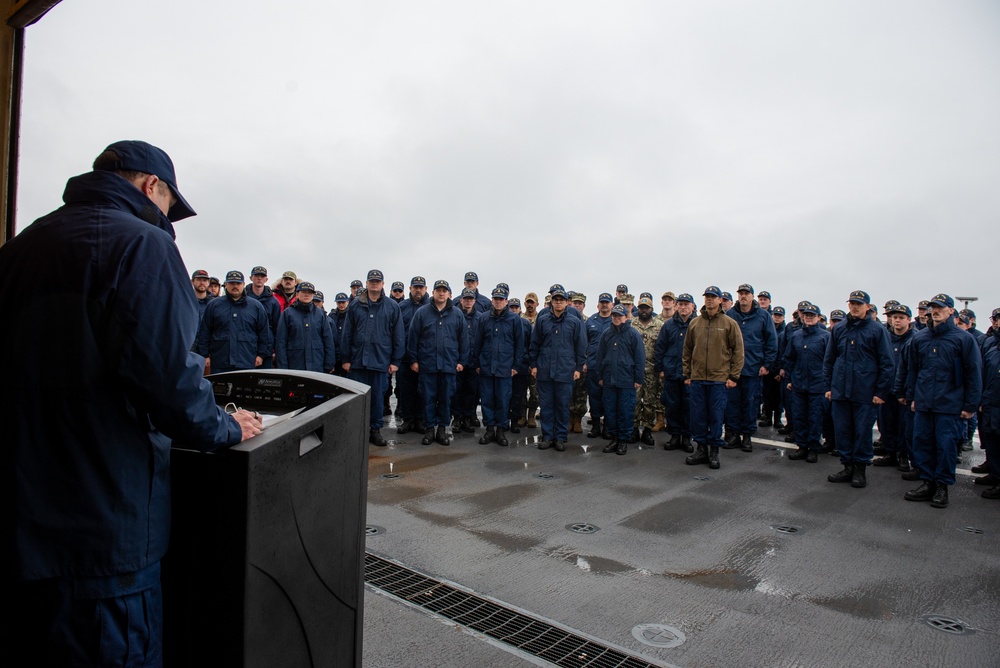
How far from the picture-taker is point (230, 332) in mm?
7504

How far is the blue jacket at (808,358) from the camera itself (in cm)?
781

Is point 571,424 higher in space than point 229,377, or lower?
lower

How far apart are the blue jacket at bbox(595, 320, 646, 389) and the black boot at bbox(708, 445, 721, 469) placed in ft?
4.14

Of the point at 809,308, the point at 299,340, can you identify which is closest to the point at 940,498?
the point at 809,308

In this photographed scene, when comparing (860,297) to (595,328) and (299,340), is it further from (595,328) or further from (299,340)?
(299,340)

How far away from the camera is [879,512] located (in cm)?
527

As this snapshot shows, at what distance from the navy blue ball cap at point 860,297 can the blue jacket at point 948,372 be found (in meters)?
0.66

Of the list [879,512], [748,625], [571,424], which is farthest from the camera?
[571,424]

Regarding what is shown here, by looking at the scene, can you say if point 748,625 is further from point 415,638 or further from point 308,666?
point 308,666

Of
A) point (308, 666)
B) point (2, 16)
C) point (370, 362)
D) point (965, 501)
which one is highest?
point (2, 16)

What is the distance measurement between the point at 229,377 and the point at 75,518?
76cm

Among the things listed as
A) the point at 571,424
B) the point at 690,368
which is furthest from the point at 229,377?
the point at 571,424

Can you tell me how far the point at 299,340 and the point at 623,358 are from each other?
428 cm

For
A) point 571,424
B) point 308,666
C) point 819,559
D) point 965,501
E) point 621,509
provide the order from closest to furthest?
point 308,666 → point 819,559 → point 621,509 → point 965,501 → point 571,424
